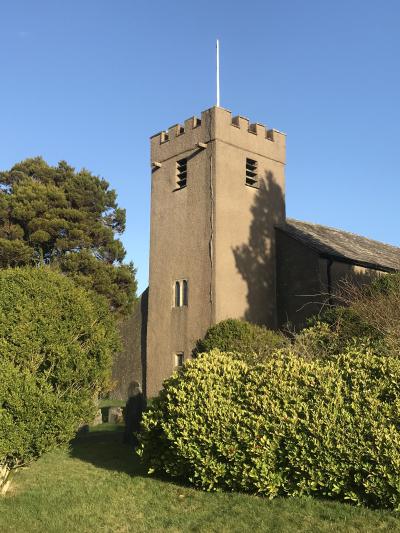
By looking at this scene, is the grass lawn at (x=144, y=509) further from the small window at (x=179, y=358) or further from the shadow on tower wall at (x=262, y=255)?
the shadow on tower wall at (x=262, y=255)


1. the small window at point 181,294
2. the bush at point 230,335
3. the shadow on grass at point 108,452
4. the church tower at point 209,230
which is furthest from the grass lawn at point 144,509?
the small window at point 181,294

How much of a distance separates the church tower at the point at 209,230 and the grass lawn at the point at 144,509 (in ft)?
41.5

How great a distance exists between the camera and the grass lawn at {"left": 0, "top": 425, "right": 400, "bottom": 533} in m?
7.94

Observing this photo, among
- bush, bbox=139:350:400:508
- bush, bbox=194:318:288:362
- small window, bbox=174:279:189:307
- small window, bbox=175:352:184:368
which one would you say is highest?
small window, bbox=174:279:189:307

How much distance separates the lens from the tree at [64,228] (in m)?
30.3

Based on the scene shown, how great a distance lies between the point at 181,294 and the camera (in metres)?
25.0

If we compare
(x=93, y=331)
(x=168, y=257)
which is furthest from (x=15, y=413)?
(x=168, y=257)

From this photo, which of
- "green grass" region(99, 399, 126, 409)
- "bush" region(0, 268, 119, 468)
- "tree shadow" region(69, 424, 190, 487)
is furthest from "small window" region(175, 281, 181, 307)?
"bush" region(0, 268, 119, 468)

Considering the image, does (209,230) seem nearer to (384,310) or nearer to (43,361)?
(384,310)

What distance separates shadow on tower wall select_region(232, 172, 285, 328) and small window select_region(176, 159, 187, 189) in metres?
3.56

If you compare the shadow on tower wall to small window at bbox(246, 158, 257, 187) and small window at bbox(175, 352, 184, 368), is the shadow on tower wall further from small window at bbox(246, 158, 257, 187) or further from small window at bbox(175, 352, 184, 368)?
small window at bbox(175, 352, 184, 368)

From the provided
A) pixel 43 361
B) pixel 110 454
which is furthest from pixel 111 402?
pixel 43 361

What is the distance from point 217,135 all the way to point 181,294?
7.46m

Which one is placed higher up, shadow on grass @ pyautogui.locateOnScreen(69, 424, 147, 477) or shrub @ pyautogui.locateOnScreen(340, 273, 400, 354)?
shrub @ pyautogui.locateOnScreen(340, 273, 400, 354)
